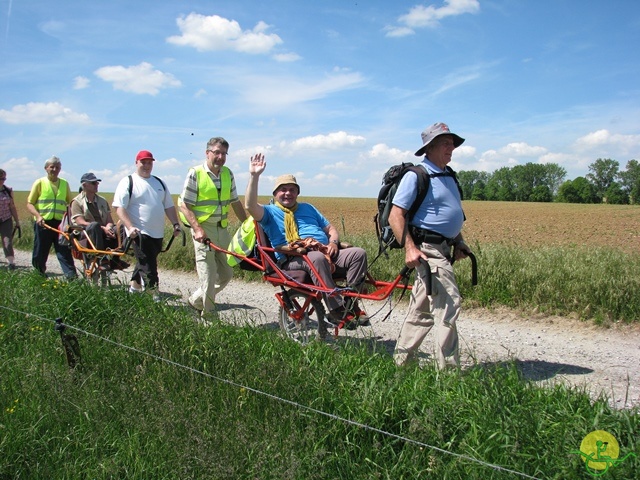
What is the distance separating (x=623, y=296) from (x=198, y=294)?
503 cm

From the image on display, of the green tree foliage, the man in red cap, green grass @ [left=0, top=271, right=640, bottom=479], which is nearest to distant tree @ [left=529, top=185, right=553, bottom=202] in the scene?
the green tree foliage

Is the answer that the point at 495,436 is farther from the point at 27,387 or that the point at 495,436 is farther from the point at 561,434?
the point at 27,387

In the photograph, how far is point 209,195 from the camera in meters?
6.77

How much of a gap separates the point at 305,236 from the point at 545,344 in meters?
2.86

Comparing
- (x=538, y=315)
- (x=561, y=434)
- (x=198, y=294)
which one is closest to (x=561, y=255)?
(x=538, y=315)

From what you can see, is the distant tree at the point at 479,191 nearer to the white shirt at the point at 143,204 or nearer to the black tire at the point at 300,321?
the white shirt at the point at 143,204

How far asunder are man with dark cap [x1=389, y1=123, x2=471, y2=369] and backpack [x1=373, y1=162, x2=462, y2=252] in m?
0.04

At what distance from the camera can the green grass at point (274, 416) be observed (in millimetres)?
3051

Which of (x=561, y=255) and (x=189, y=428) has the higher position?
(x=561, y=255)

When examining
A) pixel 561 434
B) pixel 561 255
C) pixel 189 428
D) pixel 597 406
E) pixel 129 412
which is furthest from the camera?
pixel 561 255

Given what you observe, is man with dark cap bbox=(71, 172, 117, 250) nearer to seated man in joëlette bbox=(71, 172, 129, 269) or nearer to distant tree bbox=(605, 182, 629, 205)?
seated man in joëlette bbox=(71, 172, 129, 269)

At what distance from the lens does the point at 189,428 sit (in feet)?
11.6

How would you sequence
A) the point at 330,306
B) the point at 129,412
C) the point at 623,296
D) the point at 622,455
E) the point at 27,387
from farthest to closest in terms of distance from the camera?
1. the point at 623,296
2. the point at 330,306
3. the point at 27,387
4. the point at 129,412
5. the point at 622,455

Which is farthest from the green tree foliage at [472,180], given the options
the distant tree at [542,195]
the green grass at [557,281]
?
the green grass at [557,281]
